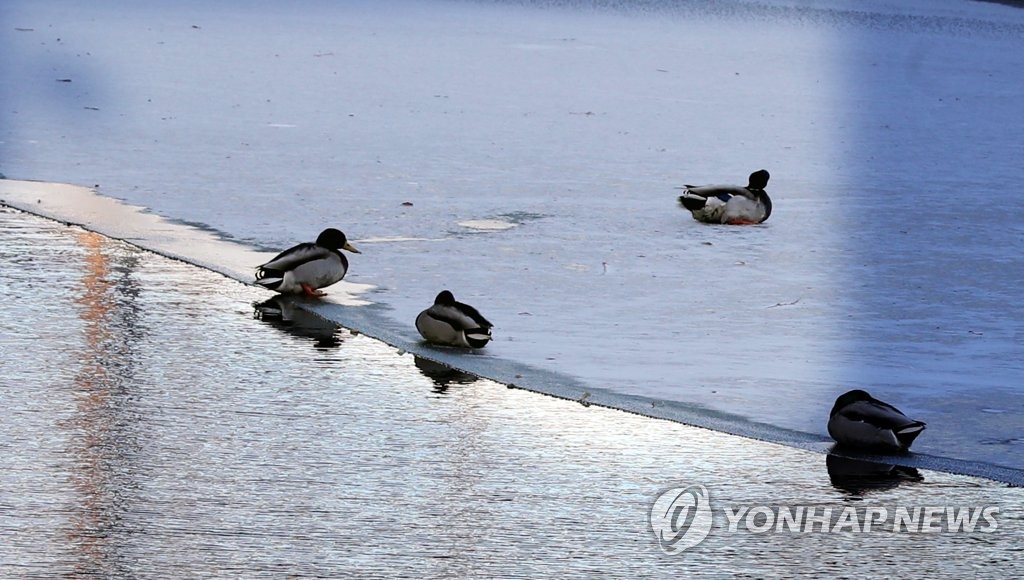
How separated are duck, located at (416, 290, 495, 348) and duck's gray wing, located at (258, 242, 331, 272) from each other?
1.05 m

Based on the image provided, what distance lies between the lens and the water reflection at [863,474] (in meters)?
5.45

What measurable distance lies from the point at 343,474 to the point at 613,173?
7.64 meters

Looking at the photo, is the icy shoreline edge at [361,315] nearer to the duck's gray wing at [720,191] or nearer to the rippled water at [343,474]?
the rippled water at [343,474]

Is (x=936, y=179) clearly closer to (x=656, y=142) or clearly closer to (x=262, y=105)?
(x=656, y=142)

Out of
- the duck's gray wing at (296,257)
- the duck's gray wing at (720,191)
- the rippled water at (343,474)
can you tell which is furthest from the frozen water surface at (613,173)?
the rippled water at (343,474)

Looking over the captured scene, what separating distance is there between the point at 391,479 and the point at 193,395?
4.15ft

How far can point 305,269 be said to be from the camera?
813 centimetres

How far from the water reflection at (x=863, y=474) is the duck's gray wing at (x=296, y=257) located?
316 centimetres

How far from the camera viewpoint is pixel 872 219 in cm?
1110

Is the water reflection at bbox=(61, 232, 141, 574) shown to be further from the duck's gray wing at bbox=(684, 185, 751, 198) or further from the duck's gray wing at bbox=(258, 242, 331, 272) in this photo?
the duck's gray wing at bbox=(684, 185, 751, 198)

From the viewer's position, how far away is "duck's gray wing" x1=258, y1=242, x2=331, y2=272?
26.8 feet

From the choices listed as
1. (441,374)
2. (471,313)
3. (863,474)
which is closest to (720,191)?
(471,313)

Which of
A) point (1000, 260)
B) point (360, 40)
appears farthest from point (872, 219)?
point (360, 40)

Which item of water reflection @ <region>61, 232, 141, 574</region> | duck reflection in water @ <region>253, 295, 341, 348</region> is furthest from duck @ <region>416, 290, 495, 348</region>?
water reflection @ <region>61, 232, 141, 574</region>
